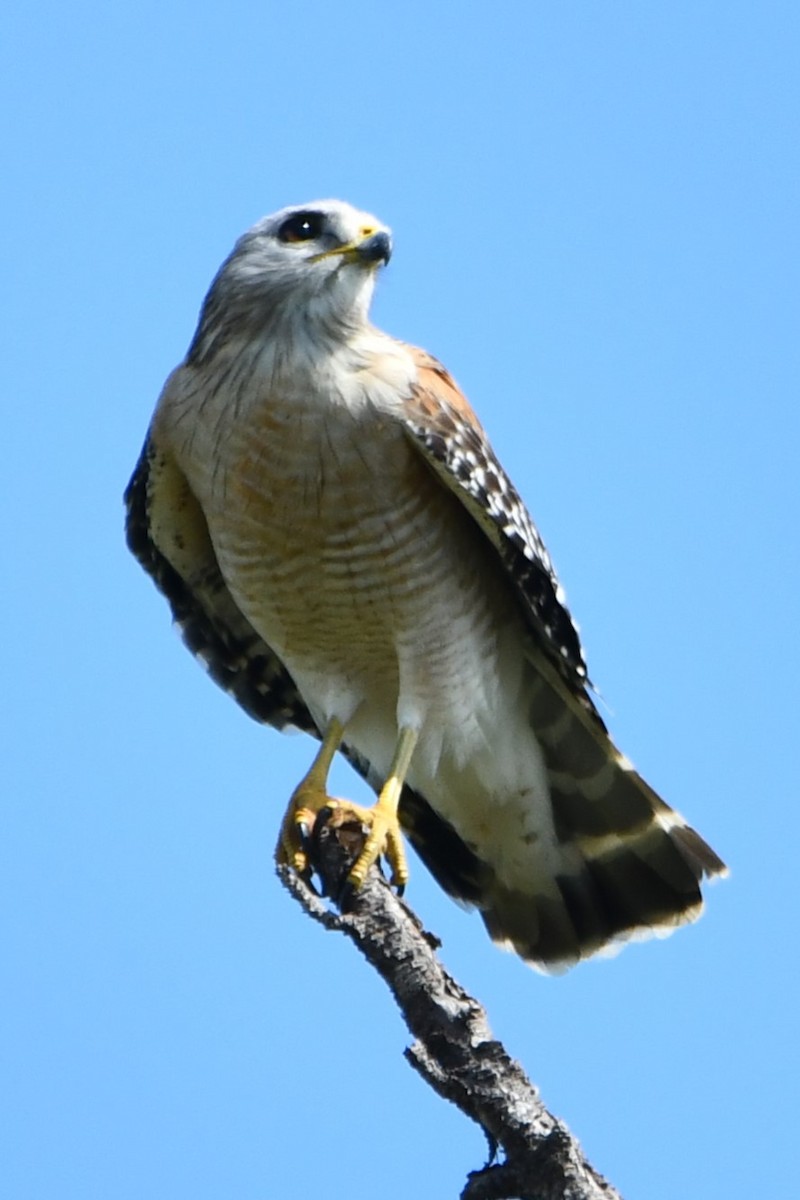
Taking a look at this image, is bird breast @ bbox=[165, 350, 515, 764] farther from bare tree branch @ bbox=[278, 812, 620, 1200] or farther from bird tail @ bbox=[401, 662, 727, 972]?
bare tree branch @ bbox=[278, 812, 620, 1200]

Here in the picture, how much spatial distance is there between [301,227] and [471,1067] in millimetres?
3394

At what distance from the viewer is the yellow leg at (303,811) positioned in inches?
229

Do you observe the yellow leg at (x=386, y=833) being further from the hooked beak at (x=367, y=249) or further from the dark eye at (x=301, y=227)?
the dark eye at (x=301, y=227)

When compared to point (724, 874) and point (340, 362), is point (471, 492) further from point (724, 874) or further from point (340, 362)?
point (724, 874)

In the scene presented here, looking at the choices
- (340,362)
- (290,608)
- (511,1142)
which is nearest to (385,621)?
(290,608)

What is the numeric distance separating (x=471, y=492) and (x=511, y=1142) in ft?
8.30

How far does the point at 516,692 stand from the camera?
697 cm

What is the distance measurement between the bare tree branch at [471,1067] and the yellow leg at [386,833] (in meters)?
0.40

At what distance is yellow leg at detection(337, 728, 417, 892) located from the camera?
5477 mm

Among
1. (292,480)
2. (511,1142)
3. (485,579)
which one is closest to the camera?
(511,1142)

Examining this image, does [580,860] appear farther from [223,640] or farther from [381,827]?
[223,640]

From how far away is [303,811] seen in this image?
6.02 metres

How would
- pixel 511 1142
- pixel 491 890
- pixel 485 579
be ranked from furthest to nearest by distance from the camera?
1. pixel 491 890
2. pixel 485 579
3. pixel 511 1142

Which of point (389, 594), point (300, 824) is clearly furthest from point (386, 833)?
point (389, 594)
